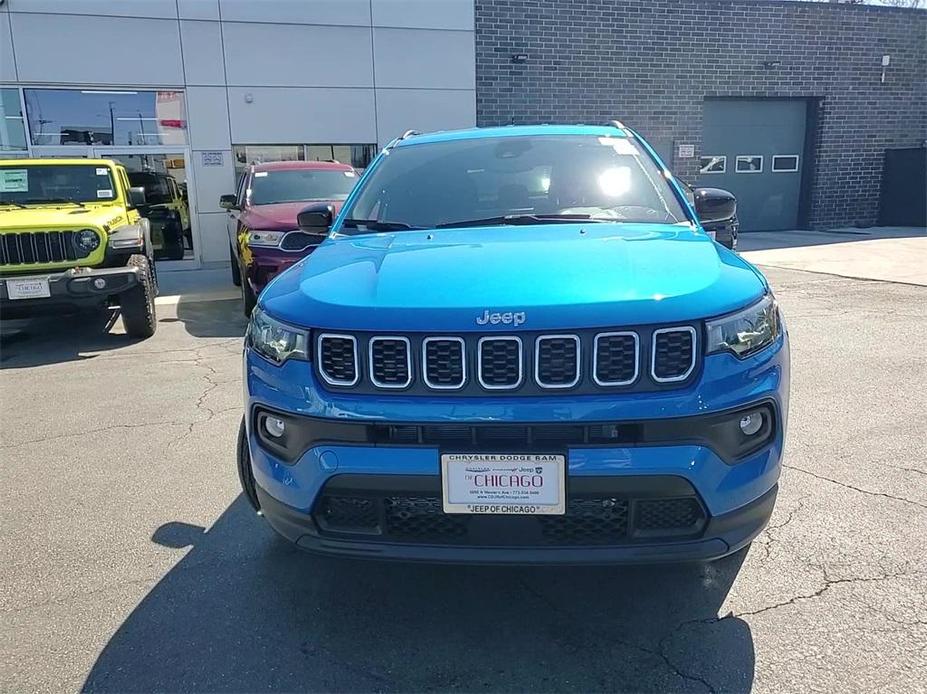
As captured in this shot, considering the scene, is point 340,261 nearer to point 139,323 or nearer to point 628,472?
point 628,472

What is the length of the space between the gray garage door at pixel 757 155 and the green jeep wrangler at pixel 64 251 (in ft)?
44.7

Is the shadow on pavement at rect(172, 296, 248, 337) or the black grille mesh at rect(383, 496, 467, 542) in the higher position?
the black grille mesh at rect(383, 496, 467, 542)

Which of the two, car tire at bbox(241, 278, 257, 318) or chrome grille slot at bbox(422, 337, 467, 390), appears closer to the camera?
chrome grille slot at bbox(422, 337, 467, 390)

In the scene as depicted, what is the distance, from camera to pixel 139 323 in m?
7.38

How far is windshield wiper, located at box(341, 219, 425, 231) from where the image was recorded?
3.29 meters

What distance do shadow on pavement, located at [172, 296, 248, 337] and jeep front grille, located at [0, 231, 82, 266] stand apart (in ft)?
4.92

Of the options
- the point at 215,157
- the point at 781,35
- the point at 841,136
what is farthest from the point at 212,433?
the point at 841,136

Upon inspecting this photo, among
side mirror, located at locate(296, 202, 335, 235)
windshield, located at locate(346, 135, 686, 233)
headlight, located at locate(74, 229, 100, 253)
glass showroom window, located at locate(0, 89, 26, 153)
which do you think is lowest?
headlight, located at locate(74, 229, 100, 253)

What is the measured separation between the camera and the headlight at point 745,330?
2137 millimetres

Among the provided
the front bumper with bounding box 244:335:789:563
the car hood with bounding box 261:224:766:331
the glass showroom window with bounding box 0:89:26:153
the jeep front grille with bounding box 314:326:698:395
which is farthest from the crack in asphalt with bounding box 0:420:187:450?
the glass showroom window with bounding box 0:89:26:153

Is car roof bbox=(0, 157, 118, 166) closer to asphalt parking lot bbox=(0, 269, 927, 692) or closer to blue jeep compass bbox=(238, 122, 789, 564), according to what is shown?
asphalt parking lot bbox=(0, 269, 927, 692)

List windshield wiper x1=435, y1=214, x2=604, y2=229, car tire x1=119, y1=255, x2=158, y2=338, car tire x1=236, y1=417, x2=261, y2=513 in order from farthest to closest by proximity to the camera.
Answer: car tire x1=119, y1=255, x2=158, y2=338 < windshield wiper x1=435, y1=214, x2=604, y2=229 < car tire x1=236, y1=417, x2=261, y2=513

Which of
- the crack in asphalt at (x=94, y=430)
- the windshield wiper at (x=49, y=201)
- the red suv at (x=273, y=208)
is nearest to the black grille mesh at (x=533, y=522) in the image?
the crack in asphalt at (x=94, y=430)

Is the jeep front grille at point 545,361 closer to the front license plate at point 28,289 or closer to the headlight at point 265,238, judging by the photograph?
the front license plate at point 28,289
